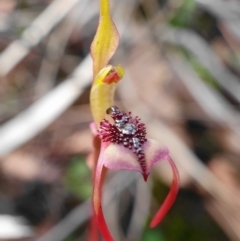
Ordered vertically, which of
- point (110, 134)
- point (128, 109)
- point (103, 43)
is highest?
point (103, 43)

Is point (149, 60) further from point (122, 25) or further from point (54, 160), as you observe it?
point (54, 160)

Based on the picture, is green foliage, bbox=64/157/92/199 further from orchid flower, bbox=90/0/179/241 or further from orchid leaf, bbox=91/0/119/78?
orchid leaf, bbox=91/0/119/78

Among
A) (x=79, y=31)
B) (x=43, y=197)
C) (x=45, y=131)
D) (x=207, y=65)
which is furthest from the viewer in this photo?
(x=79, y=31)

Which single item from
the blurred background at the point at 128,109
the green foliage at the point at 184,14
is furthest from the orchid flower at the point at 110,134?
the green foliage at the point at 184,14

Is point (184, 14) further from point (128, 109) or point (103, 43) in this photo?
point (103, 43)

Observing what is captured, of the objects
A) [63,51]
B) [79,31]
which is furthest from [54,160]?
[79,31]

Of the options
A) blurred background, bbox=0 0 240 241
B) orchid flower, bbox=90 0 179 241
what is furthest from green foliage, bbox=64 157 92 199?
orchid flower, bbox=90 0 179 241

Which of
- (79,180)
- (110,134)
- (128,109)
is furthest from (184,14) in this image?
(110,134)
